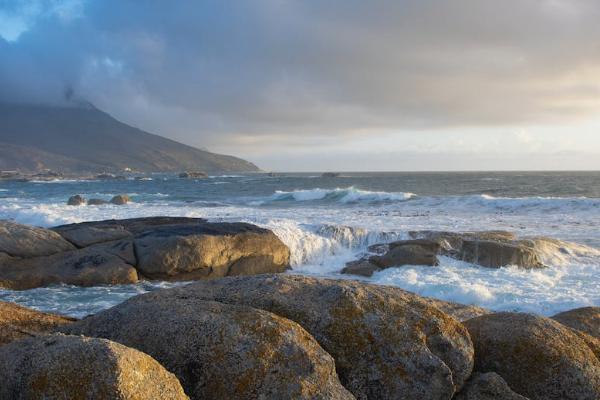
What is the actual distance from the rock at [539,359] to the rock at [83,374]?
319 cm

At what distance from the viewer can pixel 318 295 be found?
491 cm

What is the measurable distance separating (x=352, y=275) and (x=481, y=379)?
449 inches

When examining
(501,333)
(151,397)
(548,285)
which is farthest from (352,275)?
(151,397)

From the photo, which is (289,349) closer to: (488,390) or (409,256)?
(488,390)

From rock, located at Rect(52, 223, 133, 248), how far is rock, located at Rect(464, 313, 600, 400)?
13185 mm

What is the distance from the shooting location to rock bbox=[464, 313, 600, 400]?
181 inches

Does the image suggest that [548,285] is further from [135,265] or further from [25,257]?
[25,257]

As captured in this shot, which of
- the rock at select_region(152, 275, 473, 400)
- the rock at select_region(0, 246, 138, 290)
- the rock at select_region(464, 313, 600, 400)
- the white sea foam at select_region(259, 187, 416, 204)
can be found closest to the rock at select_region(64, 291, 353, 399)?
the rock at select_region(152, 275, 473, 400)

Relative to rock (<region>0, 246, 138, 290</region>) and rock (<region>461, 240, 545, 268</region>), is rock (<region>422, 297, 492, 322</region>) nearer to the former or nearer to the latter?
rock (<region>461, 240, 545, 268</region>)

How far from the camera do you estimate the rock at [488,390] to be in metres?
4.41

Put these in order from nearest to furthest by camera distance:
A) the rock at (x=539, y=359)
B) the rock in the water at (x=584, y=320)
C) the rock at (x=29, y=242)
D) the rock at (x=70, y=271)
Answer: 1. the rock at (x=539, y=359)
2. the rock in the water at (x=584, y=320)
3. the rock at (x=70, y=271)
4. the rock at (x=29, y=242)

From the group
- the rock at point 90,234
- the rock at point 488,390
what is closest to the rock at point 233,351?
the rock at point 488,390

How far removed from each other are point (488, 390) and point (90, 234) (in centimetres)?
1425

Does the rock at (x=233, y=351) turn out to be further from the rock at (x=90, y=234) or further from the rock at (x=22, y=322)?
the rock at (x=90, y=234)
